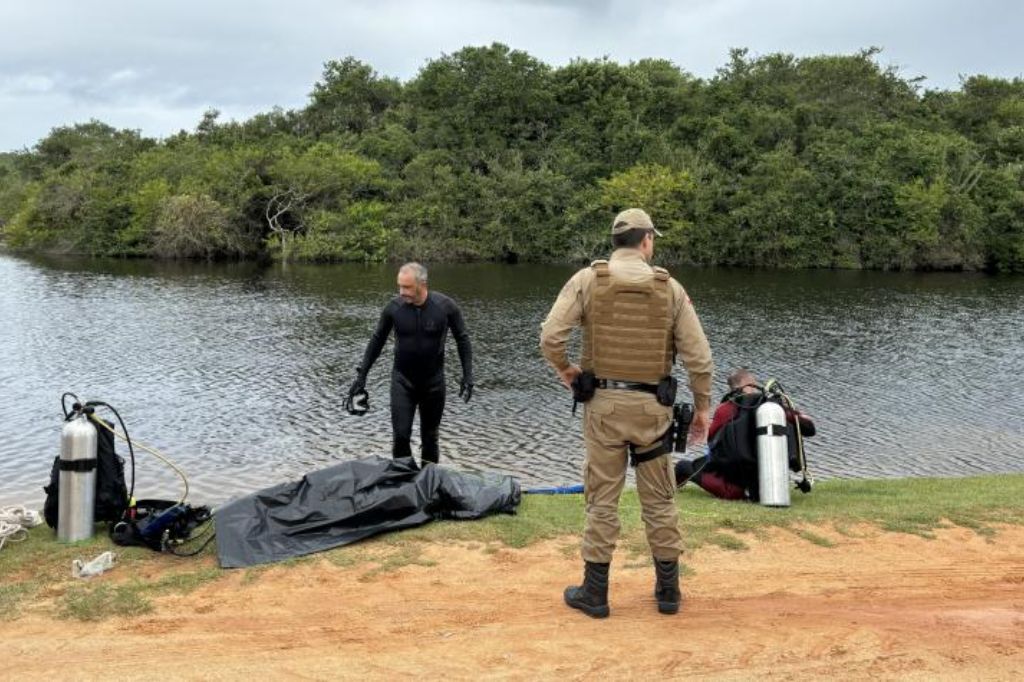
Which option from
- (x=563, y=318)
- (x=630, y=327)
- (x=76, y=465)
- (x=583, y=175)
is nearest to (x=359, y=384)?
(x=76, y=465)

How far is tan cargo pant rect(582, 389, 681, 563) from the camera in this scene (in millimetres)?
5340

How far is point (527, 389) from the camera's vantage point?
66.3 feet

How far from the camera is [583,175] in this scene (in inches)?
2751

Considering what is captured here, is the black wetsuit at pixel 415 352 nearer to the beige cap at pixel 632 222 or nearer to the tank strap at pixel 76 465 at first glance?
the tank strap at pixel 76 465

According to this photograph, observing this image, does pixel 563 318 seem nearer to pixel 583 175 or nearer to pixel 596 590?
pixel 596 590

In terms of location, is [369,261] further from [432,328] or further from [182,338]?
[432,328]

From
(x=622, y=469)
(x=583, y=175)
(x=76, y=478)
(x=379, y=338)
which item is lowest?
(x=76, y=478)

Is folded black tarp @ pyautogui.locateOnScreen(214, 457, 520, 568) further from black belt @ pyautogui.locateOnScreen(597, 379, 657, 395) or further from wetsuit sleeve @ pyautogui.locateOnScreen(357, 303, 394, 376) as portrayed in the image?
black belt @ pyautogui.locateOnScreen(597, 379, 657, 395)

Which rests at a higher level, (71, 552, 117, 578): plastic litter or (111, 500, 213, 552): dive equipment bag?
(111, 500, 213, 552): dive equipment bag

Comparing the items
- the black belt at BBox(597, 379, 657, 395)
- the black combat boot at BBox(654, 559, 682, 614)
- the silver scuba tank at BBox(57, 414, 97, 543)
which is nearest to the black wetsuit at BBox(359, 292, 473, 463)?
the silver scuba tank at BBox(57, 414, 97, 543)

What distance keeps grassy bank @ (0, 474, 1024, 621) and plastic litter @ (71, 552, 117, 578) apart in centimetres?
8

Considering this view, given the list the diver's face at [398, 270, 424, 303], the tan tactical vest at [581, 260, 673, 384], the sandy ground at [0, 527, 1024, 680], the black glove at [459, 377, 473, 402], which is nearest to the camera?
the sandy ground at [0, 527, 1024, 680]

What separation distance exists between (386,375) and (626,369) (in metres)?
16.3

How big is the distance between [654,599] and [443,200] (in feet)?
206
